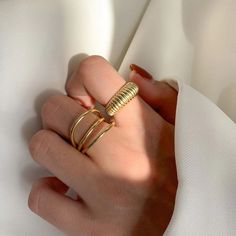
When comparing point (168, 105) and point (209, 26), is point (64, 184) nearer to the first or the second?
point (168, 105)

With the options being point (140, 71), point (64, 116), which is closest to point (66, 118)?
point (64, 116)

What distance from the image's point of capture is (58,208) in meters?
0.51

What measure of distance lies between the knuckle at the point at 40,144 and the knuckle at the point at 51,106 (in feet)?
0.05

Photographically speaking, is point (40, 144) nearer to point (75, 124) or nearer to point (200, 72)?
point (75, 124)

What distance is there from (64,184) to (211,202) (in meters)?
0.18

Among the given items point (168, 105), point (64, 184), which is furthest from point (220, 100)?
point (64, 184)

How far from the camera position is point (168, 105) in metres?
0.55

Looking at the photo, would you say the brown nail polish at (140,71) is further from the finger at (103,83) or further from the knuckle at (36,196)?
the knuckle at (36,196)

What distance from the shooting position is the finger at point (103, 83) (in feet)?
1.64

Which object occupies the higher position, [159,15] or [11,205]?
[159,15]

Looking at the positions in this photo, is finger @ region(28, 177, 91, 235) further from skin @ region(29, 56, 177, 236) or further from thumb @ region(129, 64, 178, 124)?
thumb @ region(129, 64, 178, 124)

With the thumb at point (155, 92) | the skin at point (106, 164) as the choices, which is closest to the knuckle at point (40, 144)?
the skin at point (106, 164)

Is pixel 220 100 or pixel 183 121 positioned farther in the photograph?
pixel 220 100

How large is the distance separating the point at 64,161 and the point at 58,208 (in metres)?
0.05
